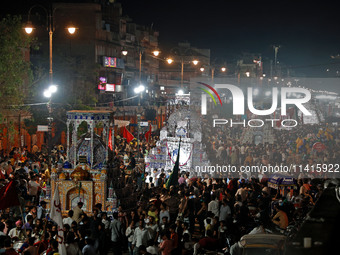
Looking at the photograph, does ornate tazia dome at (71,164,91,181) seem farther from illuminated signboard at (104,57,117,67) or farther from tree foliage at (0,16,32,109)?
illuminated signboard at (104,57,117,67)

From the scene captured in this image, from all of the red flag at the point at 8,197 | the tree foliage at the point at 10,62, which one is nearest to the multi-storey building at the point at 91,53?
the tree foliage at the point at 10,62

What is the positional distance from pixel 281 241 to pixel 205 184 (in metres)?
8.34

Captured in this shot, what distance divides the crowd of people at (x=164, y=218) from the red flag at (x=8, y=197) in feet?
0.88

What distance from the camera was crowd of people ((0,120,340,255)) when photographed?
440 inches

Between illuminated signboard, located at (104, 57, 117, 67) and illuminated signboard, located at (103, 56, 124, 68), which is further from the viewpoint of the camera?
illuminated signboard, located at (104, 57, 117, 67)

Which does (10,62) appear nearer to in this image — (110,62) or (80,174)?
(80,174)

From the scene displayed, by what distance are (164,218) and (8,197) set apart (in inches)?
137

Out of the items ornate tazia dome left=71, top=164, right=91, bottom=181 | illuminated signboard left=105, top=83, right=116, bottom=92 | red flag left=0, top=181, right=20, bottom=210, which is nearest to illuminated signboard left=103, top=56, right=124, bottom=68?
illuminated signboard left=105, top=83, right=116, bottom=92

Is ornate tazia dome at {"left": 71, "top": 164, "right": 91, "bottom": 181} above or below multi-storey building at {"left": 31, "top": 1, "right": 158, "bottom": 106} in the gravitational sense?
below

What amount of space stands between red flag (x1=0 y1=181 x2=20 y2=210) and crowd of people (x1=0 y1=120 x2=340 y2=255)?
0.27m

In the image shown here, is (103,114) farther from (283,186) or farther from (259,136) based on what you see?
(259,136)

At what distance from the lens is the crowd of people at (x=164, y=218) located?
11164 mm

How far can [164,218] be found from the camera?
42.0 feet

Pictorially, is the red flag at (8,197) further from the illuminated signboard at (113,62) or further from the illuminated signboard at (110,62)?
the illuminated signboard at (110,62)
